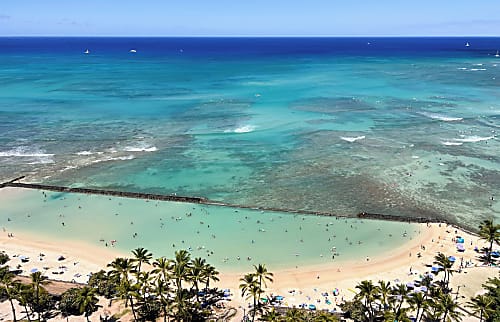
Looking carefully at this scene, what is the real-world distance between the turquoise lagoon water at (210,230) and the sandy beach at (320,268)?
1488 millimetres

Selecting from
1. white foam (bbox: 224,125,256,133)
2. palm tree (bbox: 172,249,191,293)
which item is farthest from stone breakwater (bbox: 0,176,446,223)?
white foam (bbox: 224,125,256,133)

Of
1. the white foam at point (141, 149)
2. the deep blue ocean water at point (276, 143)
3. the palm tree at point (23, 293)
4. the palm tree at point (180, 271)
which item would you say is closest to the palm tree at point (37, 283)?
the palm tree at point (23, 293)

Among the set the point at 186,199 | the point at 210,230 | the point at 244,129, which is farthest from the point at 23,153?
the point at 210,230

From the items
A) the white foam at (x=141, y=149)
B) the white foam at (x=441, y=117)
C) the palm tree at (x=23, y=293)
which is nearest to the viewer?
the palm tree at (x=23, y=293)

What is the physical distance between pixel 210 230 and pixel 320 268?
55.3 ft

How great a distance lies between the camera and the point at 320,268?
1964 inches

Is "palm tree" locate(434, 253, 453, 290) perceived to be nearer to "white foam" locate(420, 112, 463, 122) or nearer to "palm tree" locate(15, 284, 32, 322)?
"palm tree" locate(15, 284, 32, 322)

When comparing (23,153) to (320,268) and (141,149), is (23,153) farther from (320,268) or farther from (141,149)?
(320,268)

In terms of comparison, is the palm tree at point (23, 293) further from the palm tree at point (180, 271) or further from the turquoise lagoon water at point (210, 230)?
the turquoise lagoon water at point (210, 230)

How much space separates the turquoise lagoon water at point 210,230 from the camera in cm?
5291

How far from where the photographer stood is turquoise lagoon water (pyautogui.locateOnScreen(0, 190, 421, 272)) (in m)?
Result: 52.9

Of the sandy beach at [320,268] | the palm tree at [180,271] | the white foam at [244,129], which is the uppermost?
the white foam at [244,129]

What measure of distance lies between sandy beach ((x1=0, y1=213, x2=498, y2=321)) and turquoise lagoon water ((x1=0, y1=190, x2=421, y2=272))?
1488 millimetres

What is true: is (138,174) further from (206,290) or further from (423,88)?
(423,88)
